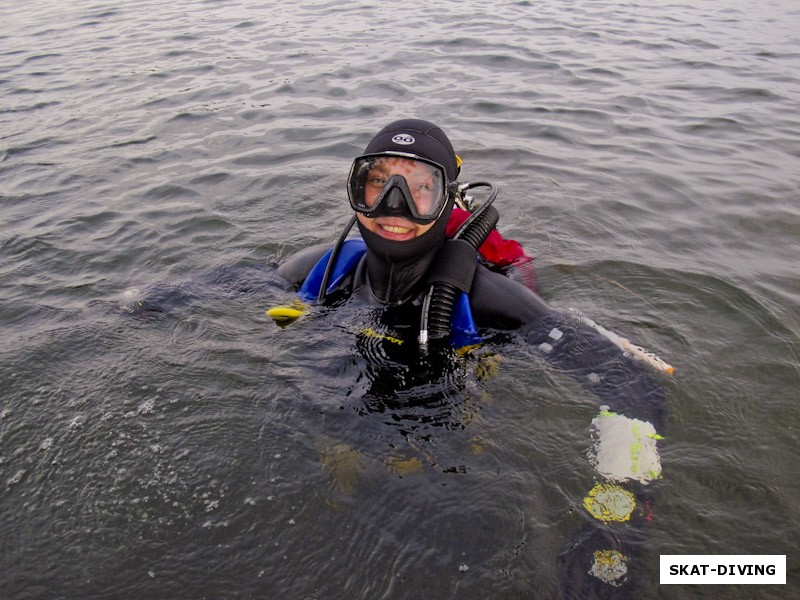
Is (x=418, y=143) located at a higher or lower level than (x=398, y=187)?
higher

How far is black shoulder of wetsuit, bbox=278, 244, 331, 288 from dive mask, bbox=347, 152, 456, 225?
0.94 m

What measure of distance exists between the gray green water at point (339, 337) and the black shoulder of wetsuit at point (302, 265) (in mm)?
192

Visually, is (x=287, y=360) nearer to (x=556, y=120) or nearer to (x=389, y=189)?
(x=389, y=189)

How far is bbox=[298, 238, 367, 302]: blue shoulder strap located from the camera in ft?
13.6

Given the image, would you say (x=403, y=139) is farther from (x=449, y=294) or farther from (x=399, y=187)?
(x=449, y=294)

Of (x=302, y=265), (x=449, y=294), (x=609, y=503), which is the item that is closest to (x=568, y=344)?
(x=449, y=294)

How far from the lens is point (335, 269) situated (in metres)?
4.16

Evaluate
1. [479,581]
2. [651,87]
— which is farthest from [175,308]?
[651,87]

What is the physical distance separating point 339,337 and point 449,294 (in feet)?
2.52

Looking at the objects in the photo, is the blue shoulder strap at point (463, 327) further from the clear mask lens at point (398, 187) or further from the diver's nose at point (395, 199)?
the diver's nose at point (395, 199)

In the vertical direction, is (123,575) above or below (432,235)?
Answer: below

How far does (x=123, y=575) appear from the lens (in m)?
2.42

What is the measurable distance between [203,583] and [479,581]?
1.05m

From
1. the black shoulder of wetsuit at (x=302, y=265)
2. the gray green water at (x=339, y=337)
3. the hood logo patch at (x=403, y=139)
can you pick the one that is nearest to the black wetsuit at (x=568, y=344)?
the gray green water at (x=339, y=337)
